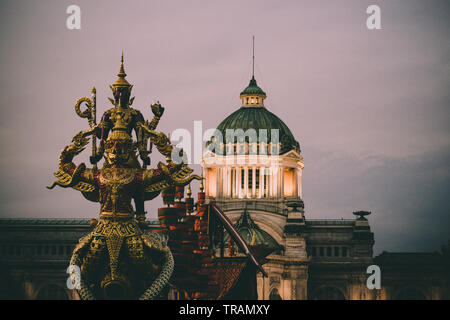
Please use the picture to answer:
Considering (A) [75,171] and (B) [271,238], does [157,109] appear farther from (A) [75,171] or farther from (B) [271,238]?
(B) [271,238]

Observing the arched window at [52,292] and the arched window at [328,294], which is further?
the arched window at [52,292]

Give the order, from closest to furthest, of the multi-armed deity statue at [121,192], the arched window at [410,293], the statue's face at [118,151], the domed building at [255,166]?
the multi-armed deity statue at [121,192] < the statue's face at [118,151] < the arched window at [410,293] < the domed building at [255,166]

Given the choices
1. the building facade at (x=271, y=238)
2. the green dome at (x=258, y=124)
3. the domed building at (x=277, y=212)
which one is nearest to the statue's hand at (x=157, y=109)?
the domed building at (x=277, y=212)

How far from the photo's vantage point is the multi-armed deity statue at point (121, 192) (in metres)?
24.2

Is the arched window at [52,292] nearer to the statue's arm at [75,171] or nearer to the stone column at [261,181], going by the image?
the stone column at [261,181]

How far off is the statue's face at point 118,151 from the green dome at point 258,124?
7526 cm

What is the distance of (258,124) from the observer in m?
101

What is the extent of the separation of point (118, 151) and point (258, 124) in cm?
7711

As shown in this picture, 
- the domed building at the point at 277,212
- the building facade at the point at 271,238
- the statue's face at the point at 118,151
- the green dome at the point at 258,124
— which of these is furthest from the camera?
the green dome at the point at 258,124

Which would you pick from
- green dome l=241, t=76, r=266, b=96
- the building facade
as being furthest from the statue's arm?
green dome l=241, t=76, r=266, b=96

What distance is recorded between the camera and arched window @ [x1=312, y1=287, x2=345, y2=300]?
91062 millimetres
